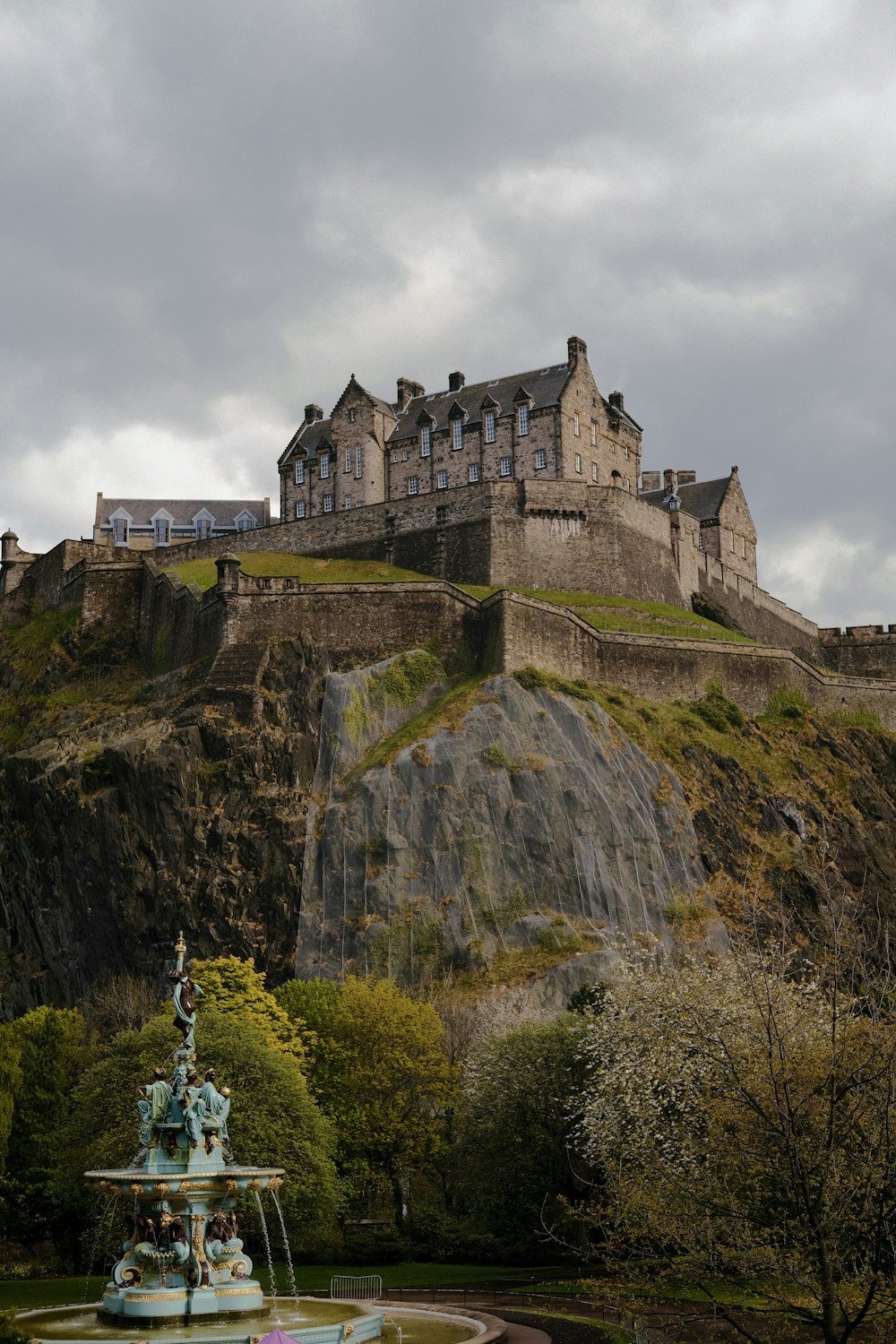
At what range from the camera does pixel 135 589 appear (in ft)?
244

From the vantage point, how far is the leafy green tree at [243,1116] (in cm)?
3688

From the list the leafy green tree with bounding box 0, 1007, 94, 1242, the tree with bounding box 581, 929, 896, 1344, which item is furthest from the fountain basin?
the leafy green tree with bounding box 0, 1007, 94, 1242

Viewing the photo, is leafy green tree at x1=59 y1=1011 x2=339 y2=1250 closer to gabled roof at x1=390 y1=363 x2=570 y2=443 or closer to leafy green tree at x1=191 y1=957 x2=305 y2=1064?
leafy green tree at x1=191 y1=957 x2=305 y2=1064

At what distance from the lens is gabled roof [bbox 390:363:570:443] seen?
83.2 m

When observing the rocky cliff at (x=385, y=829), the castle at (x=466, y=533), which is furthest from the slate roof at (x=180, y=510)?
the rocky cliff at (x=385, y=829)

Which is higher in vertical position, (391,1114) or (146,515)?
(146,515)

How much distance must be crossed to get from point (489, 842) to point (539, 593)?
19.8 meters

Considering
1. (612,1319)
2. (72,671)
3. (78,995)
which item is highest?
(72,671)

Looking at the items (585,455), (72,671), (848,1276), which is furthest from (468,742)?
(848,1276)

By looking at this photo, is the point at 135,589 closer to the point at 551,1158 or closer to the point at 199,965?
the point at 199,965

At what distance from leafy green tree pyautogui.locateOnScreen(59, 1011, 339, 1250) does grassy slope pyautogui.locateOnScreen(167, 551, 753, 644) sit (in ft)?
109

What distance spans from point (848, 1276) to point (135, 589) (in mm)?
60362

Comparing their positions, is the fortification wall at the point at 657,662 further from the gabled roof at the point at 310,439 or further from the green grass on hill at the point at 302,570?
the gabled roof at the point at 310,439

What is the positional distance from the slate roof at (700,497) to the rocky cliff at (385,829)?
93.3 ft
